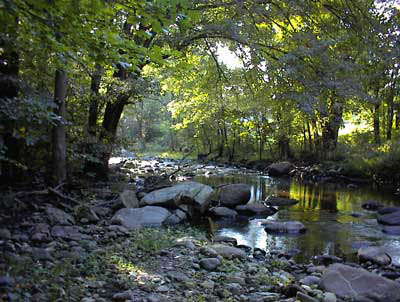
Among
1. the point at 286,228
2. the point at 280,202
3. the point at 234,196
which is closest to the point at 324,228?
the point at 286,228

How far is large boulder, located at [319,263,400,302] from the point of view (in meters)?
4.66

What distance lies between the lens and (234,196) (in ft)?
37.0

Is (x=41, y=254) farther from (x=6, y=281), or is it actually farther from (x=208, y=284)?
(x=208, y=284)

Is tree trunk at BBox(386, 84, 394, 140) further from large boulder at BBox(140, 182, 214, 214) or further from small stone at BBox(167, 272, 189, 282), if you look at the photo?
small stone at BBox(167, 272, 189, 282)

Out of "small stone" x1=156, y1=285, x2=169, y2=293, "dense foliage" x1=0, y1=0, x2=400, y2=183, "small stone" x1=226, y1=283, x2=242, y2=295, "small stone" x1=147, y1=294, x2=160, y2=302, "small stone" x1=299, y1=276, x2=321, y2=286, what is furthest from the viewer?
"small stone" x1=299, y1=276, x2=321, y2=286

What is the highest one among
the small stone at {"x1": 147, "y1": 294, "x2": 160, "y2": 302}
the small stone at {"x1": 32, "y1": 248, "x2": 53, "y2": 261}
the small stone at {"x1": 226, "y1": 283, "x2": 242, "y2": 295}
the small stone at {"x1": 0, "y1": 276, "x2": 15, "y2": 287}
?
the small stone at {"x1": 0, "y1": 276, "x2": 15, "y2": 287}

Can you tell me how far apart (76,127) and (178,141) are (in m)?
40.0

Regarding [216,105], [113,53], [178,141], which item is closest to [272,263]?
[113,53]

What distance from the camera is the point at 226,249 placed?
6293mm

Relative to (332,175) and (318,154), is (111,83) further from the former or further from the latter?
(318,154)

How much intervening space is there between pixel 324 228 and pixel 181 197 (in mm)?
3532

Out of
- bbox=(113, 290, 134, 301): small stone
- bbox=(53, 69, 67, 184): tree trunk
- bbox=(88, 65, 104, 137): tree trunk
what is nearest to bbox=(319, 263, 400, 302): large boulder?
bbox=(113, 290, 134, 301): small stone

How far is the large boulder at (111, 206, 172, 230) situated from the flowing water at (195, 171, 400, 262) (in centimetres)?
122

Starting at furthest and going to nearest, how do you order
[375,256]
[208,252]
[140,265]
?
[375,256]
[208,252]
[140,265]
